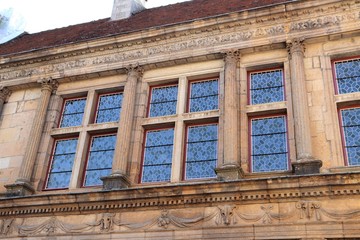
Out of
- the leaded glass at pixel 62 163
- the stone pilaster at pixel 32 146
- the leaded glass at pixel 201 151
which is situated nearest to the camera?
A: the leaded glass at pixel 201 151

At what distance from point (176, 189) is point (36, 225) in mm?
3213

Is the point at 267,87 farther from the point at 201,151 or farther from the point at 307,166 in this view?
the point at 307,166

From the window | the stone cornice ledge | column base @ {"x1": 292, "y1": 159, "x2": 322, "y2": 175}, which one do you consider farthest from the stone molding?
the stone cornice ledge

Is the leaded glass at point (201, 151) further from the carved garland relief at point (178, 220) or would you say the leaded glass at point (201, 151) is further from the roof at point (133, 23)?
the roof at point (133, 23)

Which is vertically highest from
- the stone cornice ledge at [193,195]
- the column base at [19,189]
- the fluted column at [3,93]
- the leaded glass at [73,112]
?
the fluted column at [3,93]

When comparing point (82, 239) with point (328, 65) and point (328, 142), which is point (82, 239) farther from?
point (328, 65)

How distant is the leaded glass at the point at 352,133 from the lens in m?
8.82

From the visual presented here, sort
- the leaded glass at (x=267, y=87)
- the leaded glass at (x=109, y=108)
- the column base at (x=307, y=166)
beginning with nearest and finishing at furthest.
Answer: the column base at (x=307, y=166) → the leaded glass at (x=267, y=87) → the leaded glass at (x=109, y=108)

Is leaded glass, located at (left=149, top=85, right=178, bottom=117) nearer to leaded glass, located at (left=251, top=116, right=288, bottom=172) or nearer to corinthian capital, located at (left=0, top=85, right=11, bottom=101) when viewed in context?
leaded glass, located at (left=251, top=116, right=288, bottom=172)

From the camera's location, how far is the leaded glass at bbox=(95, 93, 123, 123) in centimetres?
1126

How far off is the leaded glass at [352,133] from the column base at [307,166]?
30.2 inches

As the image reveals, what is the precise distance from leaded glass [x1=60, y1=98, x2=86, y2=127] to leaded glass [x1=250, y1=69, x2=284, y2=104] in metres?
4.36

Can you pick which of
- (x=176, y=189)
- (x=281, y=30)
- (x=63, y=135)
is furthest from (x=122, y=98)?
(x=281, y=30)

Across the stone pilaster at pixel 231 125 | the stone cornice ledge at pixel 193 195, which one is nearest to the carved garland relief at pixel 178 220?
the stone cornice ledge at pixel 193 195
